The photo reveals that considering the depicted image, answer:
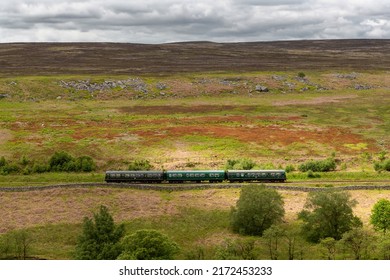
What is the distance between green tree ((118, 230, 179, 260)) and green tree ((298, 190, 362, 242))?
1959 centimetres

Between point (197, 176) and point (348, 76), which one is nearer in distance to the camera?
point (197, 176)

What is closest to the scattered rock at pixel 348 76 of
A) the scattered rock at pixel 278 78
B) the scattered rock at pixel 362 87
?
the scattered rock at pixel 362 87

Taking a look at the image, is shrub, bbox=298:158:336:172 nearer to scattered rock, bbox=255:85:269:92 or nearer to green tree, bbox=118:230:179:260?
green tree, bbox=118:230:179:260

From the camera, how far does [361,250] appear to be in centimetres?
4581

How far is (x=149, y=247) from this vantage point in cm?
4056

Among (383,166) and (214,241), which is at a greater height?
(383,166)

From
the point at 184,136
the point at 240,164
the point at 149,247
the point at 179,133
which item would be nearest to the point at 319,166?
the point at 240,164

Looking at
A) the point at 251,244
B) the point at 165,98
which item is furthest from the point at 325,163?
the point at 165,98

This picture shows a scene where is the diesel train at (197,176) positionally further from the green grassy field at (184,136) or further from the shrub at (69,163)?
the shrub at (69,163)

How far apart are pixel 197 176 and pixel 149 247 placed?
111 feet

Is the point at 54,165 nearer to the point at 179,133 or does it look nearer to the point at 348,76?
the point at 179,133

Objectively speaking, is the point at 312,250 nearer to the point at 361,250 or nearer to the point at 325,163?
the point at 361,250

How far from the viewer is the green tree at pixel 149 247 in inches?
1559

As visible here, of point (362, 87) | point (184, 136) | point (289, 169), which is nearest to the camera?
point (289, 169)
